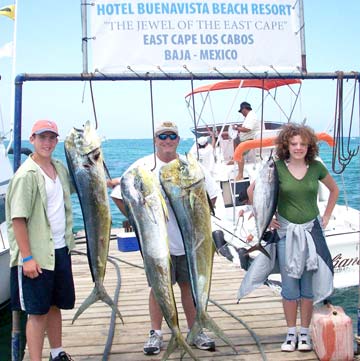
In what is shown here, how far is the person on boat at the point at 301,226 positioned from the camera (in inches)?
142

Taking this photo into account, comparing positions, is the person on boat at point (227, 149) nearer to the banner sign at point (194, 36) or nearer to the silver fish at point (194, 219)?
the banner sign at point (194, 36)

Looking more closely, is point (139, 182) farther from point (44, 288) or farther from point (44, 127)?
point (44, 288)

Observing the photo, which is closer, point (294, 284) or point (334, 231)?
point (294, 284)

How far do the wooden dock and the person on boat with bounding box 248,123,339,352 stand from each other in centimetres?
44

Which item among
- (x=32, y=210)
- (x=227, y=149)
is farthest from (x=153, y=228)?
(x=227, y=149)

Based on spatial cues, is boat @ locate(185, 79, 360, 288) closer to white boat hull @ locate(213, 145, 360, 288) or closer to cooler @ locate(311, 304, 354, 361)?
white boat hull @ locate(213, 145, 360, 288)

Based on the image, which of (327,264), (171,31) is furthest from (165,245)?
(171,31)

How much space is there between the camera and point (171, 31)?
3.84 meters

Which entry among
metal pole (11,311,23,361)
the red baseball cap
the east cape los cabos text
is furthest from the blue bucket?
the red baseball cap

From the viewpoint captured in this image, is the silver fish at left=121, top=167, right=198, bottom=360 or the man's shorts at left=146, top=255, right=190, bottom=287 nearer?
the silver fish at left=121, top=167, right=198, bottom=360

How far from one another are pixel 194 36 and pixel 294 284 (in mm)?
1994

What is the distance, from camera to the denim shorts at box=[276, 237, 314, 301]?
3689 millimetres

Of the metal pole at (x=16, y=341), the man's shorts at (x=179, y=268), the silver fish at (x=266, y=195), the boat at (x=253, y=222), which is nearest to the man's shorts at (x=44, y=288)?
the metal pole at (x=16, y=341)

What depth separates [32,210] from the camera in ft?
10.3
